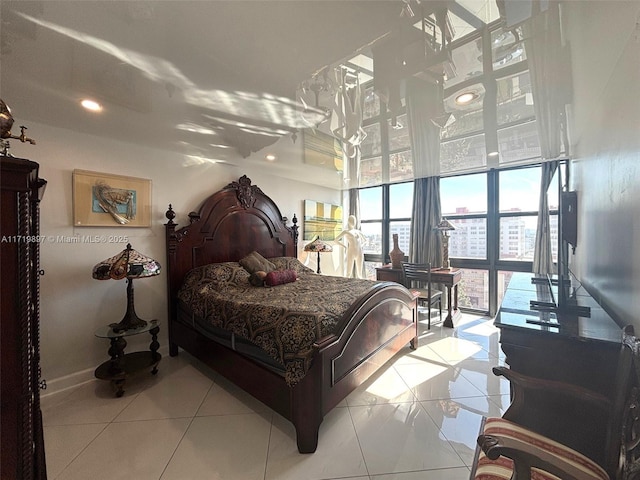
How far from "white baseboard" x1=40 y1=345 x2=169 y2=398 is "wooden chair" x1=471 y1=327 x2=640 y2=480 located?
313 cm

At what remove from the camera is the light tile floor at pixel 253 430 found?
1.42 metres

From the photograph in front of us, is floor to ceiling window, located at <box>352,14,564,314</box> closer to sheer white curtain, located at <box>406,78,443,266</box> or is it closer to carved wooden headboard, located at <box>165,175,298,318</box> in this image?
sheer white curtain, located at <box>406,78,443,266</box>

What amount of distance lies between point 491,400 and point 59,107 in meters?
4.11

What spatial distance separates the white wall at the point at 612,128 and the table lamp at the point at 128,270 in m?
3.13

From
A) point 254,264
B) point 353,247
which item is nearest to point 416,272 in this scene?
point 353,247

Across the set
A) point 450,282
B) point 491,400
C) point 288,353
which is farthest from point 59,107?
point 450,282

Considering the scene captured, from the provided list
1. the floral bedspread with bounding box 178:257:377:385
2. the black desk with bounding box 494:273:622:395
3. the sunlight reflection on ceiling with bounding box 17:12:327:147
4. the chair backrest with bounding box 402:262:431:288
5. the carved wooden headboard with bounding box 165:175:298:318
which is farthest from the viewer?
the chair backrest with bounding box 402:262:431:288

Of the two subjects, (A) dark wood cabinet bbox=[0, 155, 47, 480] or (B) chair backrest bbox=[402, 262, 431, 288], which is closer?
(A) dark wood cabinet bbox=[0, 155, 47, 480]

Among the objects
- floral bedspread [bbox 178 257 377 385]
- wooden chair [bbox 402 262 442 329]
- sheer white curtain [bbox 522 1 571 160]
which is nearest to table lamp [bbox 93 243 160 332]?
floral bedspread [bbox 178 257 377 385]

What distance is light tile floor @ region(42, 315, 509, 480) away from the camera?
142 cm

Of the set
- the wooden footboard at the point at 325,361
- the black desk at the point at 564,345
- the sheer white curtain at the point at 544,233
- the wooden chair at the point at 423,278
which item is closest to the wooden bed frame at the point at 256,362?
the wooden footboard at the point at 325,361

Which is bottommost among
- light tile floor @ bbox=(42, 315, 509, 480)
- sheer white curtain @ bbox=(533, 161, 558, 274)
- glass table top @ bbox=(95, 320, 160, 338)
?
light tile floor @ bbox=(42, 315, 509, 480)

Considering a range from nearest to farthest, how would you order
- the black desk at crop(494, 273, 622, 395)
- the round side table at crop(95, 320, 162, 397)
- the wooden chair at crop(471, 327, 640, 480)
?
the wooden chair at crop(471, 327, 640, 480)
the black desk at crop(494, 273, 622, 395)
the round side table at crop(95, 320, 162, 397)

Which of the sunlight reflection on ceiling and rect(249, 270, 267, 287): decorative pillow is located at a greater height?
the sunlight reflection on ceiling
